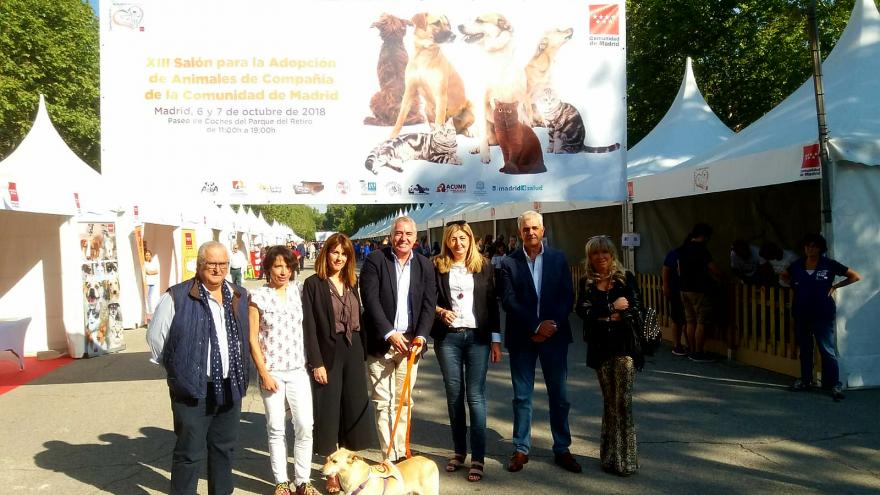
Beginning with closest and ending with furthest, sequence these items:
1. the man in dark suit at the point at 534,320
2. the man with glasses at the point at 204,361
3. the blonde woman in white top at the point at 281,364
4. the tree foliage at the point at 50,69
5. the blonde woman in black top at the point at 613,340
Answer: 1. the man with glasses at the point at 204,361
2. the blonde woman in white top at the point at 281,364
3. the blonde woman in black top at the point at 613,340
4. the man in dark suit at the point at 534,320
5. the tree foliage at the point at 50,69

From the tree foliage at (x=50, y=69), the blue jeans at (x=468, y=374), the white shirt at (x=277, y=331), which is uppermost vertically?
the tree foliage at (x=50, y=69)

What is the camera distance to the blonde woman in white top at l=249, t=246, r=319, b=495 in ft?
14.3

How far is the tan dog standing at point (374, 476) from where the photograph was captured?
3.49m

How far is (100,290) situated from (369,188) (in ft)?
19.9

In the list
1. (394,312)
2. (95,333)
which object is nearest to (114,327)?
(95,333)

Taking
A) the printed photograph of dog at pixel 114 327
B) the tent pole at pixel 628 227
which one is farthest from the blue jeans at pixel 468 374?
the printed photograph of dog at pixel 114 327

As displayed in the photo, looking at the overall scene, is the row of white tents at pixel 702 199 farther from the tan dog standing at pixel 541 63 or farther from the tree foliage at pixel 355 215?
the tree foliage at pixel 355 215

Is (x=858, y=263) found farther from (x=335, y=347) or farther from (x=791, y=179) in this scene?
(x=335, y=347)

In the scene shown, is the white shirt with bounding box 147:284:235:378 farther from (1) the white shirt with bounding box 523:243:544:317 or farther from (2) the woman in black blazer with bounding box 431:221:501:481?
(1) the white shirt with bounding box 523:243:544:317

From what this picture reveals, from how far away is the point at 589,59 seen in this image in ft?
23.0

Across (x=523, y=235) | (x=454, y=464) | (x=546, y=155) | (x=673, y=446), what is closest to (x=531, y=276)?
(x=523, y=235)

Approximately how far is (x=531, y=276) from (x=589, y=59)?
3130mm

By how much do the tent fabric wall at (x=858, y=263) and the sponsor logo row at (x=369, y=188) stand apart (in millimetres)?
3171

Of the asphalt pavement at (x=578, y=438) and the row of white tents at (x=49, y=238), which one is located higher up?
the row of white tents at (x=49, y=238)
